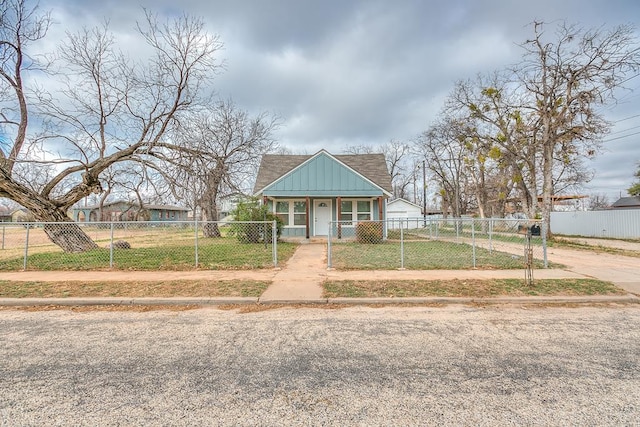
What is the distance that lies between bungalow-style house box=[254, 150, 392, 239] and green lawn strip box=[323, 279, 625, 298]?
29.3ft

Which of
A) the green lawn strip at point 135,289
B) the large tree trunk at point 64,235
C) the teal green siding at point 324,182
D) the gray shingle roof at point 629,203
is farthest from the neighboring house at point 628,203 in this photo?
the large tree trunk at point 64,235

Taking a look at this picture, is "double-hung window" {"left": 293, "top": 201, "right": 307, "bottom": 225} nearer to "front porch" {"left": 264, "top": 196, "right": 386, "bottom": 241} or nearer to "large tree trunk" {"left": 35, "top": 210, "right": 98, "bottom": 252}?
"front porch" {"left": 264, "top": 196, "right": 386, "bottom": 241}

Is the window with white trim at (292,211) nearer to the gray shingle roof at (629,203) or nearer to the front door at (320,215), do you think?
the front door at (320,215)

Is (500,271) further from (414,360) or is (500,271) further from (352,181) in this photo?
(352,181)

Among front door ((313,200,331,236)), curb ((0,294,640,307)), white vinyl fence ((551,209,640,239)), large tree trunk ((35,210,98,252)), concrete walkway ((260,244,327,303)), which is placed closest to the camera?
curb ((0,294,640,307))

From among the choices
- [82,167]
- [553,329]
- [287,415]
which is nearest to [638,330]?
[553,329]

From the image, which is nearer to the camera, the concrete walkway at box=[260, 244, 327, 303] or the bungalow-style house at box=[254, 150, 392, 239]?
→ the concrete walkway at box=[260, 244, 327, 303]

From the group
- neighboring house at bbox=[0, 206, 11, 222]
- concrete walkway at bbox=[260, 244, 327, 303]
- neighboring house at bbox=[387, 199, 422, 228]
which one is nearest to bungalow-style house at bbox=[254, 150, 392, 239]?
concrete walkway at bbox=[260, 244, 327, 303]

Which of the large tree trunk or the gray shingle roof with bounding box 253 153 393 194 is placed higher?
the gray shingle roof with bounding box 253 153 393 194

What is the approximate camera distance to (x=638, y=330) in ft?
13.8

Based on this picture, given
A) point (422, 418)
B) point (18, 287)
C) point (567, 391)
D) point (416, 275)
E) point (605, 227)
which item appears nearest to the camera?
point (422, 418)

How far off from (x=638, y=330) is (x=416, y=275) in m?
3.88

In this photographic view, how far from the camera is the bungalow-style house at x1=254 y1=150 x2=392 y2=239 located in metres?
16.7

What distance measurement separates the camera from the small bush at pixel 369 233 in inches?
613
